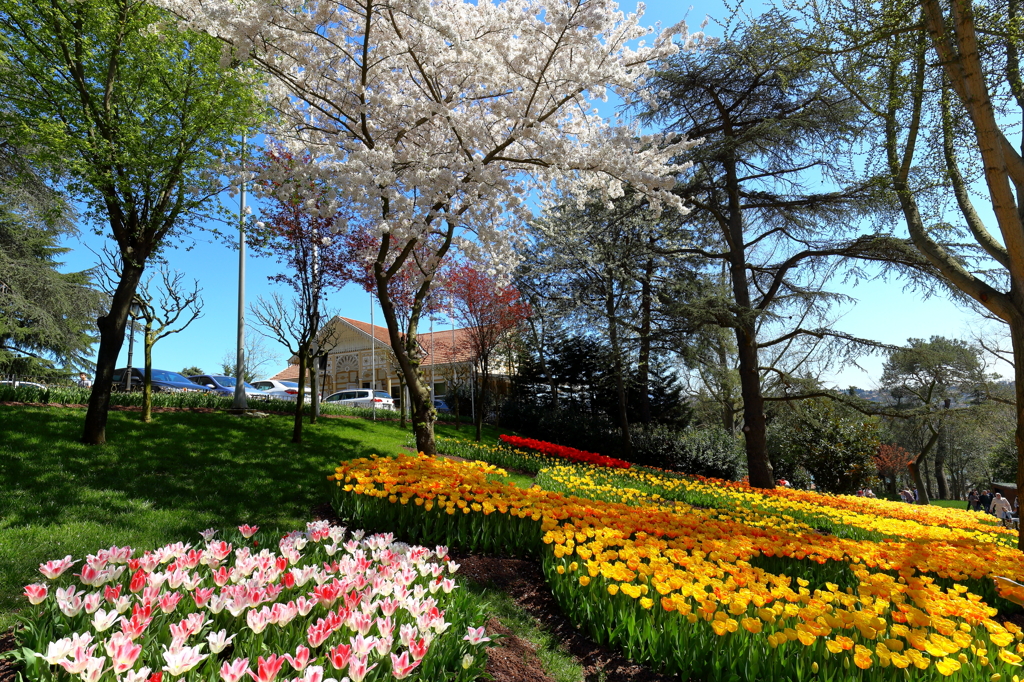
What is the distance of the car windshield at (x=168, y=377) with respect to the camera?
22.0m

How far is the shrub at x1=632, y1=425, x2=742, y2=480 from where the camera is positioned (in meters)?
17.3

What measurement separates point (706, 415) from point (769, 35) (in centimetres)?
2345

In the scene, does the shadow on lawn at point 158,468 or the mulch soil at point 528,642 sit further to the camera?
the shadow on lawn at point 158,468

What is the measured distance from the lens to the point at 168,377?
22.9 m

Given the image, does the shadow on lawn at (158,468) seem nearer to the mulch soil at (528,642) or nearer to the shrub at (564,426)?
the mulch soil at (528,642)

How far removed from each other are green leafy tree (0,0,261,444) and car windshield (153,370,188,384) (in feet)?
50.9

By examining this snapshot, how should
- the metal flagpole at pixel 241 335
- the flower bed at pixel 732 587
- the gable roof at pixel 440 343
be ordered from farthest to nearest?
the gable roof at pixel 440 343 → the metal flagpole at pixel 241 335 → the flower bed at pixel 732 587

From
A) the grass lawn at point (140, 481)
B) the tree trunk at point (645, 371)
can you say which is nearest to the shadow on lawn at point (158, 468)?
the grass lawn at point (140, 481)

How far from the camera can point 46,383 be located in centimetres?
2345

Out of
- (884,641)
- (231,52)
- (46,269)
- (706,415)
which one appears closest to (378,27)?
(231,52)

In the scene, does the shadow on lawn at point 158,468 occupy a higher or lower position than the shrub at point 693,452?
higher

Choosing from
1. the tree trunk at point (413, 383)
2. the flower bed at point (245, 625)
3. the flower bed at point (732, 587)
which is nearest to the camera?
the flower bed at point (245, 625)

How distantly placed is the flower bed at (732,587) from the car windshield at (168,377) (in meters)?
21.0

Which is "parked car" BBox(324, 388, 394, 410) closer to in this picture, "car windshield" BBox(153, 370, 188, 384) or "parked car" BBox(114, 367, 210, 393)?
"parked car" BBox(114, 367, 210, 393)
